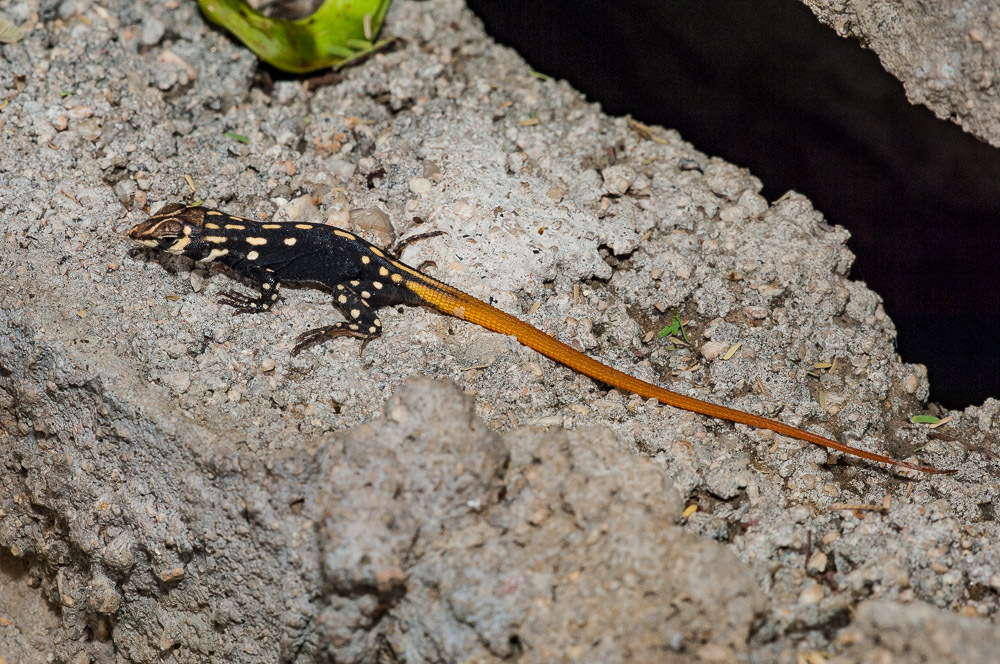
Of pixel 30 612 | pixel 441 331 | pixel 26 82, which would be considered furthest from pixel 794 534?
pixel 26 82

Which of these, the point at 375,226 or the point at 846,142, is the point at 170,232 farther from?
the point at 846,142

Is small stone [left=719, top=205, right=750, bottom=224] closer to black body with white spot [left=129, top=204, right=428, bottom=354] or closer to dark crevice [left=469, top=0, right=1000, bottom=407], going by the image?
dark crevice [left=469, top=0, right=1000, bottom=407]

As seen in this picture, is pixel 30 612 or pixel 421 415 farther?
pixel 30 612

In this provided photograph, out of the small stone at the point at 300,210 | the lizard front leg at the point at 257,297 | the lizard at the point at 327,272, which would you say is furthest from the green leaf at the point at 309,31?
the lizard front leg at the point at 257,297

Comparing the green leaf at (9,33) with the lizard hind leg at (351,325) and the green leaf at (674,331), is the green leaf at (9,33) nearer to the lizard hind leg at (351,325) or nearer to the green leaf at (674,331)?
the lizard hind leg at (351,325)

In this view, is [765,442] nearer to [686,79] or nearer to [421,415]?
[421,415]

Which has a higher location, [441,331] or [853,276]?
[853,276]

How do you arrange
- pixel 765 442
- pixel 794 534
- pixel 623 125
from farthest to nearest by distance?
1. pixel 623 125
2. pixel 765 442
3. pixel 794 534
